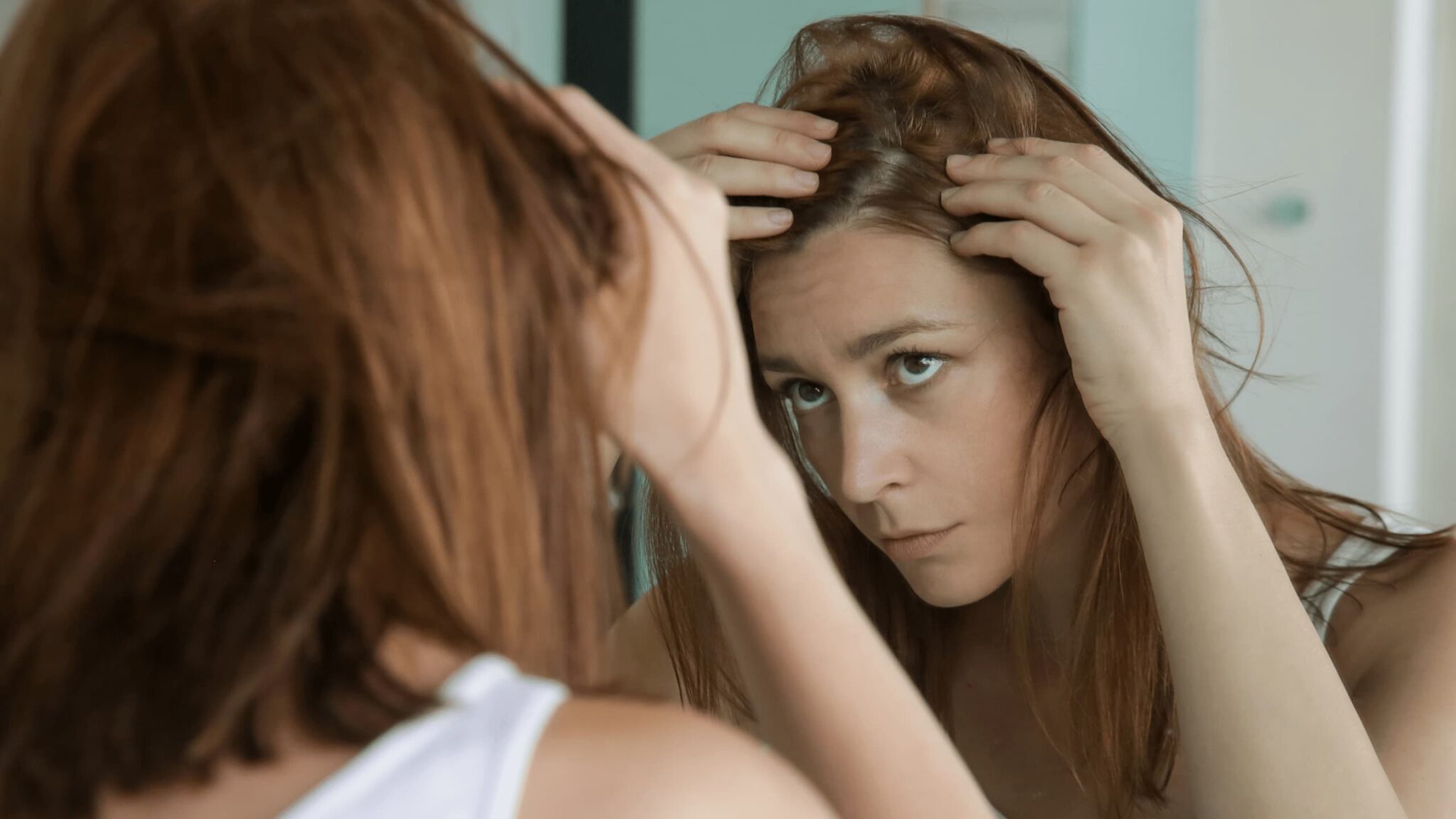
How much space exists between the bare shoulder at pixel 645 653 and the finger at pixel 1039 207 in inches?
19.3

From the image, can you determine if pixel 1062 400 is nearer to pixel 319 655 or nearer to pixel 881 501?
pixel 881 501

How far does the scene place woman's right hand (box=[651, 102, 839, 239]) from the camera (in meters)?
0.94

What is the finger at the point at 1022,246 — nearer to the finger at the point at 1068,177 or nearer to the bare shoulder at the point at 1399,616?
the finger at the point at 1068,177

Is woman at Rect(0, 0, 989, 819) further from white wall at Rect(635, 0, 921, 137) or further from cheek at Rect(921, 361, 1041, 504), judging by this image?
white wall at Rect(635, 0, 921, 137)

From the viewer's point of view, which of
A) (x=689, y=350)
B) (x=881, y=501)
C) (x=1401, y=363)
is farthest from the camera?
(x=1401, y=363)

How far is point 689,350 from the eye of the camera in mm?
501

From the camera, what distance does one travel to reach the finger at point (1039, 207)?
85cm

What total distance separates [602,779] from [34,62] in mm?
294

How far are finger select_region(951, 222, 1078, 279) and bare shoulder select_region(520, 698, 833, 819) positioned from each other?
530mm

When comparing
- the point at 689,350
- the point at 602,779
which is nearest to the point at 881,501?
the point at 689,350

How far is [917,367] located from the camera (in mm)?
937

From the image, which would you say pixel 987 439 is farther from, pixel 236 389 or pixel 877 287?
pixel 236 389

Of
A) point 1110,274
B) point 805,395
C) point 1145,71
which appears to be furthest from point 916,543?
point 1145,71

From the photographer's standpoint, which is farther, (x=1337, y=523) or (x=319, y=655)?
(x=1337, y=523)
